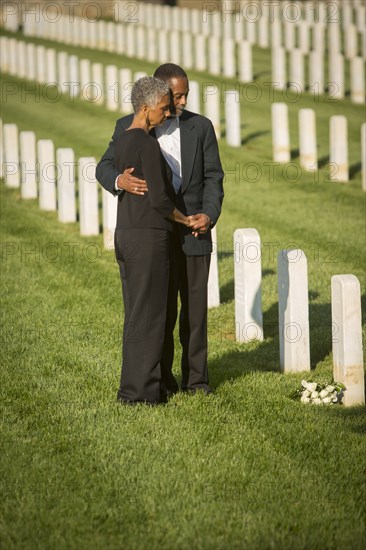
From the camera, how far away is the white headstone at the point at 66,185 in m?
13.7

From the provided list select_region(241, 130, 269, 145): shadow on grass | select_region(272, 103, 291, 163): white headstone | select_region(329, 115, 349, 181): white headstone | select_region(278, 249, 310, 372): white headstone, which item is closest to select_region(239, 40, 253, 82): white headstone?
select_region(241, 130, 269, 145): shadow on grass

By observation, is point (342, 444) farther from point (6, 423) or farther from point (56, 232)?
point (56, 232)

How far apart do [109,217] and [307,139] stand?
5303 millimetres

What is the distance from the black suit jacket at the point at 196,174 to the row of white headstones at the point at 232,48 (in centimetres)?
1510

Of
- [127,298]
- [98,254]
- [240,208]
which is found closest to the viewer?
[127,298]

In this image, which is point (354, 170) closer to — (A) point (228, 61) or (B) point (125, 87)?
(B) point (125, 87)

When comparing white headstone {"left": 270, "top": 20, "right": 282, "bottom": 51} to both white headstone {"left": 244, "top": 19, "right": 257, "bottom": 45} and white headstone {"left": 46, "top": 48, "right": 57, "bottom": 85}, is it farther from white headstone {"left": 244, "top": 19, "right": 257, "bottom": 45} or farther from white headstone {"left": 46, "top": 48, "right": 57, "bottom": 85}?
white headstone {"left": 46, "top": 48, "right": 57, "bottom": 85}

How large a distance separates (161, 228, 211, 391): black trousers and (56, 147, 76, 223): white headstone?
264 inches

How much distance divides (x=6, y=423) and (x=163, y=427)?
1009 mm

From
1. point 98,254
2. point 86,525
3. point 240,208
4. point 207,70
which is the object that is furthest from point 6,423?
point 207,70

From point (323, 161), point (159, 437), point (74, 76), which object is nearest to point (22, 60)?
point (74, 76)

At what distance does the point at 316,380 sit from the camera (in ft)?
25.9

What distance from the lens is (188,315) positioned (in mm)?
7219

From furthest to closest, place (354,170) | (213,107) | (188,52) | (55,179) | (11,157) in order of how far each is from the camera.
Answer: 1. (188,52)
2. (213,107)
3. (354,170)
4. (11,157)
5. (55,179)
